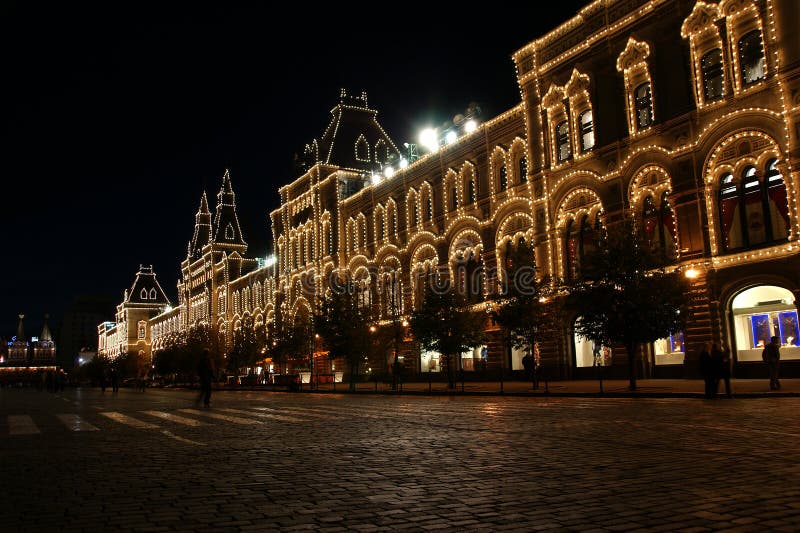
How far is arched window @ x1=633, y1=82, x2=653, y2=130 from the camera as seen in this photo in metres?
33.2

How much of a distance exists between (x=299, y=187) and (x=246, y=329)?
14.5 m

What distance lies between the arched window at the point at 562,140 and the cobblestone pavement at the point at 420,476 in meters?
25.2

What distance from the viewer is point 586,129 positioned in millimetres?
36875

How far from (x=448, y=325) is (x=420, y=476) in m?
27.3

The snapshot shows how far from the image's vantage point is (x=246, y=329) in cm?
6556

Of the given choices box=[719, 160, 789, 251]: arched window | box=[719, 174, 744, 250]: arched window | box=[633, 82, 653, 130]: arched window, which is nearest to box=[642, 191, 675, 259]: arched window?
box=[719, 174, 744, 250]: arched window

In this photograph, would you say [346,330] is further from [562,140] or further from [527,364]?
[562,140]

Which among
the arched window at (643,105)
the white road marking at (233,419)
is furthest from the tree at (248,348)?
the white road marking at (233,419)

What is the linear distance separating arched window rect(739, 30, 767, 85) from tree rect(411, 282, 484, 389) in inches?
626

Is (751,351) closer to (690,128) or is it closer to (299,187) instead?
(690,128)

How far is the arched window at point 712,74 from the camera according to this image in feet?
99.0

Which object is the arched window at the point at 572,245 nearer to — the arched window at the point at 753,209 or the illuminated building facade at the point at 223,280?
the arched window at the point at 753,209

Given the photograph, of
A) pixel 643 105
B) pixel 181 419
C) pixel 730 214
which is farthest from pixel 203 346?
pixel 181 419

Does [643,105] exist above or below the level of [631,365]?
above
